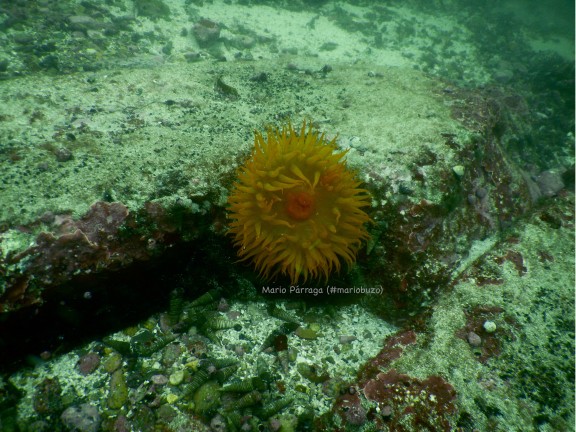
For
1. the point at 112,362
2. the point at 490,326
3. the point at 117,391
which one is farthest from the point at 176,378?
the point at 490,326

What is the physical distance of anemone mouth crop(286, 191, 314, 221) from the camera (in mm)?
2984

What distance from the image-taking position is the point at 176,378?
2916 mm

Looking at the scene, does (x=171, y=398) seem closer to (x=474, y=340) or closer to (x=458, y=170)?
(x=474, y=340)

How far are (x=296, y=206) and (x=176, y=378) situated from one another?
1.77m

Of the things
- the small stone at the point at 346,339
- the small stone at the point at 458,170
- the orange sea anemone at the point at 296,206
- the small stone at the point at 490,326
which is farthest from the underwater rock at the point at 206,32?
the small stone at the point at 490,326

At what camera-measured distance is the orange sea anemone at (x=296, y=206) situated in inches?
114

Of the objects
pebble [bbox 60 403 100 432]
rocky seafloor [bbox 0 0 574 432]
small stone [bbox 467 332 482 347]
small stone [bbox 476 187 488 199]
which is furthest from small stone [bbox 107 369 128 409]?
small stone [bbox 476 187 488 199]

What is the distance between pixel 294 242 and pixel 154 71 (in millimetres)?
3568

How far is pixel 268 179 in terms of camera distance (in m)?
2.96

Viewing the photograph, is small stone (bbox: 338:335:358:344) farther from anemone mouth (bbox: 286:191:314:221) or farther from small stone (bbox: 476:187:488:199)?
small stone (bbox: 476:187:488:199)

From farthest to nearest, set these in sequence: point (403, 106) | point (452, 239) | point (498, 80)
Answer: point (498, 80), point (403, 106), point (452, 239)

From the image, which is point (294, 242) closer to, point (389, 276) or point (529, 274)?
point (389, 276)

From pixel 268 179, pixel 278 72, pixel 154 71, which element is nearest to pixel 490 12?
pixel 278 72

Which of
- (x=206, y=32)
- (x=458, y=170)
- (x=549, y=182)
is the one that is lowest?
(x=206, y=32)
